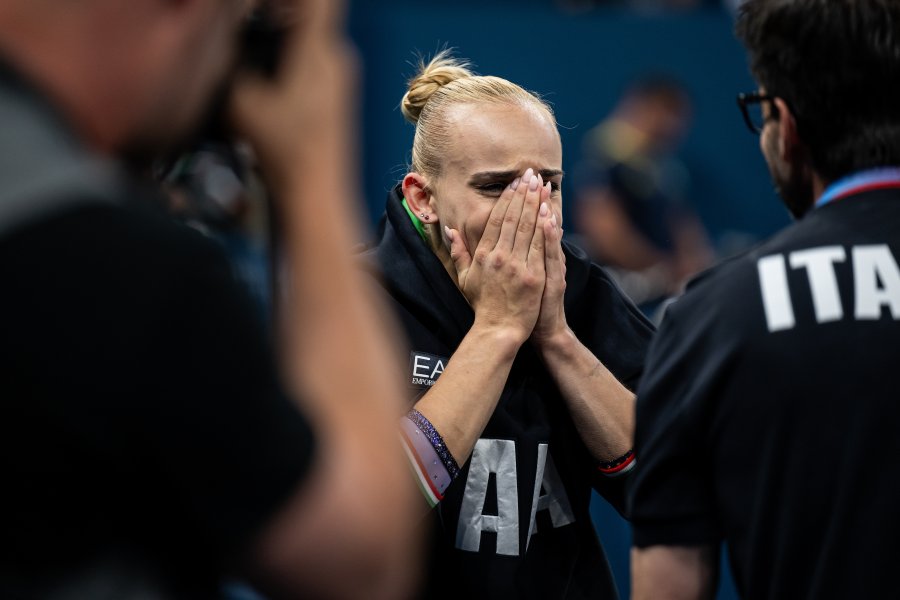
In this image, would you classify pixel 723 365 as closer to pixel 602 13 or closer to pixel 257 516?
pixel 257 516

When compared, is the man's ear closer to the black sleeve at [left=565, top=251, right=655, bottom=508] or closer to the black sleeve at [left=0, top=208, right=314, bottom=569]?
the black sleeve at [left=565, top=251, right=655, bottom=508]

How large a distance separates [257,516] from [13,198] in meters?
0.28

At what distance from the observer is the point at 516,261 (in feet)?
7.05

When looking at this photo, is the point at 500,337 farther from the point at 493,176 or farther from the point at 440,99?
the point at 440,99

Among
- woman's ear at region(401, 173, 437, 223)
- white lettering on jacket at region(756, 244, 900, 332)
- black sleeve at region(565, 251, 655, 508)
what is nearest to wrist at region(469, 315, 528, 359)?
black sleeve at region(565, 251, 655, 508)

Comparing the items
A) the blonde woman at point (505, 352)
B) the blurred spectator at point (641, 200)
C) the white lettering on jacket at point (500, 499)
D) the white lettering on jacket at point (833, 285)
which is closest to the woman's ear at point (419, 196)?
the blonde woman at point (505, 352)

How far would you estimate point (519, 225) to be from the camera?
7.11 ft

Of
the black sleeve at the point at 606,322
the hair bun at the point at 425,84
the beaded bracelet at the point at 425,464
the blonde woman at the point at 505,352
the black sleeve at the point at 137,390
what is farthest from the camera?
the hair bun at the point at 425,84

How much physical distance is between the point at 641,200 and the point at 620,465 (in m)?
5.21

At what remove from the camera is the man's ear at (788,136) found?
1660 millimetres

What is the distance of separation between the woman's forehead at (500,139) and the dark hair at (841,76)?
0.65 meters

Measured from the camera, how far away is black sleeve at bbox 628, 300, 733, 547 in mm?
1578

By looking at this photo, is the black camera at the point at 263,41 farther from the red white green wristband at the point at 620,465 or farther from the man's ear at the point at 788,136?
the red white green wristband at the point at 620,465

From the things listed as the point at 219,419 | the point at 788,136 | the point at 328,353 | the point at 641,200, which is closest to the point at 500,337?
the point at 788,136
